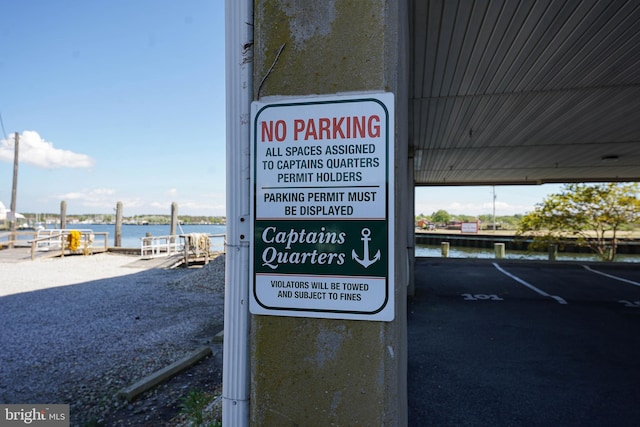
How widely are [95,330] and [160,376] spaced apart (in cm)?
347

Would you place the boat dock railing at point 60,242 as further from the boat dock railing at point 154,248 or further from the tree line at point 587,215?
the tree line at point 587,215

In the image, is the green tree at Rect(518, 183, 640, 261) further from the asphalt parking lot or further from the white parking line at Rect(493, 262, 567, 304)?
the asphalt parking lot

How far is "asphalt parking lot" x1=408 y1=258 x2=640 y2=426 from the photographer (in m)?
3.36

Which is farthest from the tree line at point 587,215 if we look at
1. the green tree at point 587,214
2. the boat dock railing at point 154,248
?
the boat dock railing at point 154,248

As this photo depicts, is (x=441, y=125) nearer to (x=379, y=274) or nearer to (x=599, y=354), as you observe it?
(x=599, y=354)

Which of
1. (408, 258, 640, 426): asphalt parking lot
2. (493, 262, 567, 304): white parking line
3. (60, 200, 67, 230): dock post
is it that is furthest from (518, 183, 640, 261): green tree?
(60, 200, 67, 230): dock post

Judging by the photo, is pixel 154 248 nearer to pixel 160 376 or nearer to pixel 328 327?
pixel 160 376

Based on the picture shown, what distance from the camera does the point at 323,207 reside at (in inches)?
54.8

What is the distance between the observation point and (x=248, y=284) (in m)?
1.49

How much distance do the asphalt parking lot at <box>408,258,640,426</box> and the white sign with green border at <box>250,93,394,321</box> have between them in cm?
243

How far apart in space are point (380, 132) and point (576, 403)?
3.63m

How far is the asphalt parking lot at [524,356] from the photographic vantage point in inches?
132

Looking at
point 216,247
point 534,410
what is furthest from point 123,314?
point 216,247

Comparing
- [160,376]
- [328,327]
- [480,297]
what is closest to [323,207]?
[328,327]
